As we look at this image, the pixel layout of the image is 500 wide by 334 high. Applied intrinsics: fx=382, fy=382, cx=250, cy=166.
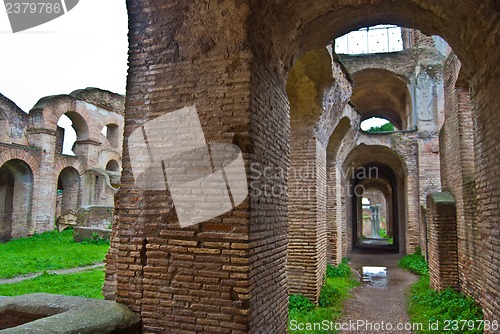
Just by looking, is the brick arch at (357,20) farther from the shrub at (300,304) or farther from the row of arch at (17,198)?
the row of arch at (17,198)

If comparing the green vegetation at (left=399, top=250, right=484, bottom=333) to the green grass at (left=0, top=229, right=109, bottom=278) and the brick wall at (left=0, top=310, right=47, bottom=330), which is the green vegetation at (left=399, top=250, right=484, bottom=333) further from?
the green grass at (left=0, top=229, right=109, bottom=278)

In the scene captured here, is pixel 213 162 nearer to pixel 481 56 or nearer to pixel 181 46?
pixel 181 46

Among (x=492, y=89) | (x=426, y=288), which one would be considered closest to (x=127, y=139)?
(x=492, y=89)

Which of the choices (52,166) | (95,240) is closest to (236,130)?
(95,240)

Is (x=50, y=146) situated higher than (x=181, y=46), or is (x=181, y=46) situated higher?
(x=50, y=146)

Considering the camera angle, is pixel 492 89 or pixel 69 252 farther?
pixel 69 252

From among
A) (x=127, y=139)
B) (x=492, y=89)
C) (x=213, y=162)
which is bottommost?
(x=213, y=162)

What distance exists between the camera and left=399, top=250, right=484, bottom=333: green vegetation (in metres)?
6.59

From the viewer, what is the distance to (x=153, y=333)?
4.11 m

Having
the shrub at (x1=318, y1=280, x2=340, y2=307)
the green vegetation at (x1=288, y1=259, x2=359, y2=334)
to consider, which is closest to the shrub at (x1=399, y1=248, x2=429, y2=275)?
the green vegetation at (x1=288, y1=259, x2=359, y2=334)

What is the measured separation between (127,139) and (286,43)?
2.46m

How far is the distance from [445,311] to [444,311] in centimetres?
2

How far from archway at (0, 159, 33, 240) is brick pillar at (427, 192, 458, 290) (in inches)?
718

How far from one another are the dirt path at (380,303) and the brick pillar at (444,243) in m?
1.09
